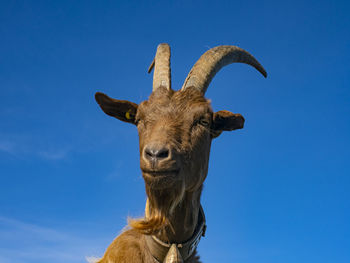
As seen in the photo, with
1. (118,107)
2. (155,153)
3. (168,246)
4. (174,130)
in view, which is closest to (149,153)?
(155,153)

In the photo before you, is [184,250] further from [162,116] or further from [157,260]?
[162,116]

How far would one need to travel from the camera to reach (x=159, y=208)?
326cm

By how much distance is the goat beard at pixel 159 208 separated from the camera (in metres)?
3.13

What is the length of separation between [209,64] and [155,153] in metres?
1.86

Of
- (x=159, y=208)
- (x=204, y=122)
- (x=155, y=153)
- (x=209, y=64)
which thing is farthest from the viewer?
(x=209, y=64)

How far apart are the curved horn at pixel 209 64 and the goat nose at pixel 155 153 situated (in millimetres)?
1322

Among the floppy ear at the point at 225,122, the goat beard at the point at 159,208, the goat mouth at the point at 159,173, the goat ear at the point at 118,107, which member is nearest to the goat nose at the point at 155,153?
the goat mouth at the point at 159,173

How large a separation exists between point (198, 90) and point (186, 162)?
3.77 ft

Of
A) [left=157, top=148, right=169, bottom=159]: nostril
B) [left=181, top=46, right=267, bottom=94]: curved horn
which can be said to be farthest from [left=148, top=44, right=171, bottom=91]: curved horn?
[left=157, top=148, right=169, bottom=159]: nostril

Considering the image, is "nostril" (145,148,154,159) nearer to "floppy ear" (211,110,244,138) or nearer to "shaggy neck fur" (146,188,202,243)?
"shaggy neck fur" (146,188,202,243)

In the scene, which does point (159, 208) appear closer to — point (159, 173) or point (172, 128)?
point (159, 173)

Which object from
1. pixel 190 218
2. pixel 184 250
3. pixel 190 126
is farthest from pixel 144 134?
pixel 184 250

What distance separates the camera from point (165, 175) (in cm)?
291

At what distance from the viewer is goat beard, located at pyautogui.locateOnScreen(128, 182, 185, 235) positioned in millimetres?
3131
